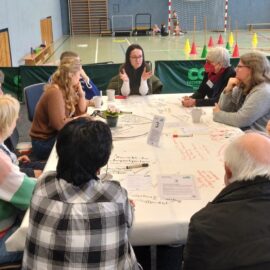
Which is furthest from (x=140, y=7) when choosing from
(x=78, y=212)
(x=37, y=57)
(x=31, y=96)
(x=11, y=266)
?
(x=78, y=212)

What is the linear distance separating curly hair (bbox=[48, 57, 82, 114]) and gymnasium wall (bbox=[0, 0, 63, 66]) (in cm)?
427

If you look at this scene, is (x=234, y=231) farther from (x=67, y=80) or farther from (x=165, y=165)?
(x=67, y=80)

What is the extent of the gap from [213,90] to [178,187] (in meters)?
2.20

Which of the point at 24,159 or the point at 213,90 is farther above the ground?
the point at 213,90

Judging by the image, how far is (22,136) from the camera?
467cm

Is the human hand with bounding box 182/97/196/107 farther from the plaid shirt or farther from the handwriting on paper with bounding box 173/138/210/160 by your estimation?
the plaid shirt

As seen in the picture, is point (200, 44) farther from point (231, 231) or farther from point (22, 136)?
point (231, 231)

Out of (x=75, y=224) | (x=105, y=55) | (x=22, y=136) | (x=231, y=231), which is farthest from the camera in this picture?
(x=105, y=55)

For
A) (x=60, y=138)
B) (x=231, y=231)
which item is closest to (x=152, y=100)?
(x=60, y=138)

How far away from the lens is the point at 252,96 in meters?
2.78

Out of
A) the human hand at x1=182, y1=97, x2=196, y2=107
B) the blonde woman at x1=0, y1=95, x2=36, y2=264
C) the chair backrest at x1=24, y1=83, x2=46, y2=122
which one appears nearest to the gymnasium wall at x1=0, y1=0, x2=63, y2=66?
the chair backrest at x1=24, y1=83, x2=46, y2=122

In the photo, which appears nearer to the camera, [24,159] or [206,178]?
[206,178]

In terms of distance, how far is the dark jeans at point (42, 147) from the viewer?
116 inches

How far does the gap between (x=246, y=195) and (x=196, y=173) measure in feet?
2.72
